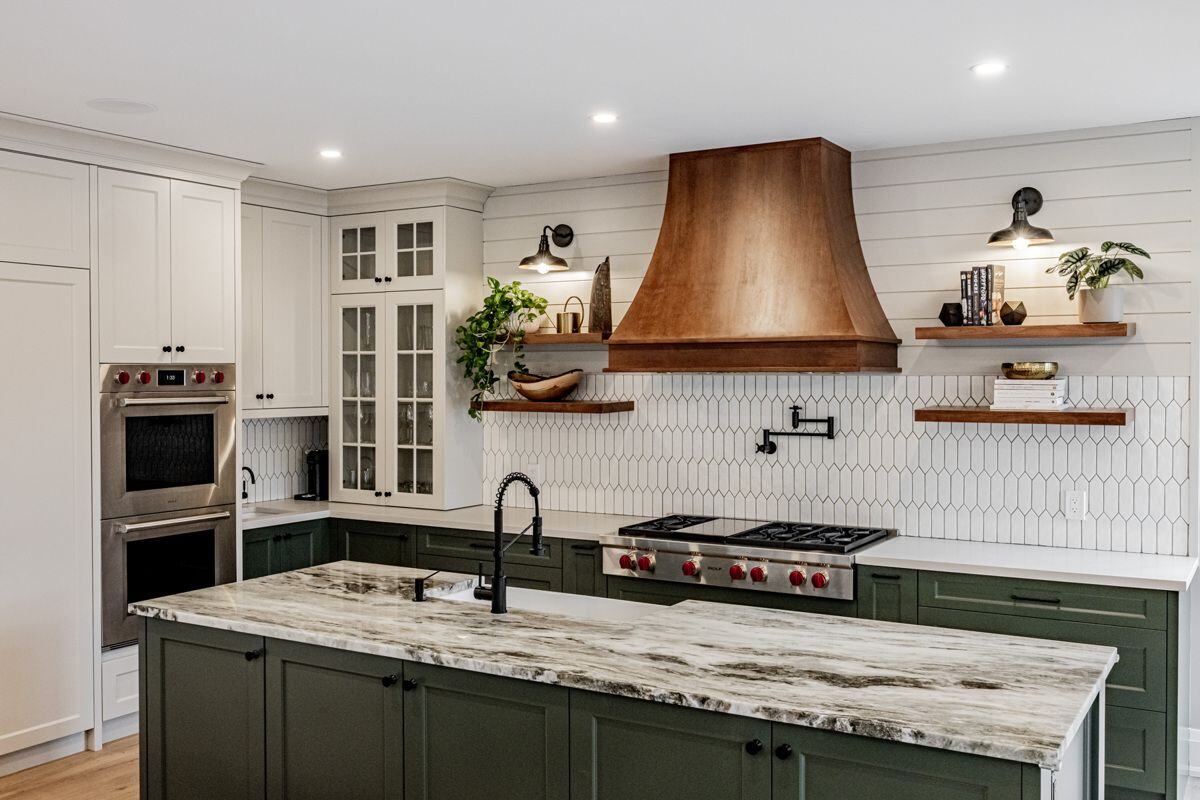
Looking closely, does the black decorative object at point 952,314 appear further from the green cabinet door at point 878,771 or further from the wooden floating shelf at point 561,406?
the green cabinet door at point 878,771

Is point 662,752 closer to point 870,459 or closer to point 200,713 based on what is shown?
point 200,713

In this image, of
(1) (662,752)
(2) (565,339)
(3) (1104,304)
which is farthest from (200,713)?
(3) (1104,304)

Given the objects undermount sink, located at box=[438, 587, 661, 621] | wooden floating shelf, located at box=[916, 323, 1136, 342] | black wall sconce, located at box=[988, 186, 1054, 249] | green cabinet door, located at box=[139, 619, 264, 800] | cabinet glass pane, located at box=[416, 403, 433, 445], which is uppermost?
black wall sconce, located at box=[988, 186, 1054, 249]

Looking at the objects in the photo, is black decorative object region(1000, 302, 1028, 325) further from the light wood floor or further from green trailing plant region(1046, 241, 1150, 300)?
the light wood floor

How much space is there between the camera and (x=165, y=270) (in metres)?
4.93

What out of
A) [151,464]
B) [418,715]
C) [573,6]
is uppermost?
[573,6]

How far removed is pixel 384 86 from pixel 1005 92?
7.39 feet

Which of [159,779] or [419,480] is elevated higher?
[419,480]

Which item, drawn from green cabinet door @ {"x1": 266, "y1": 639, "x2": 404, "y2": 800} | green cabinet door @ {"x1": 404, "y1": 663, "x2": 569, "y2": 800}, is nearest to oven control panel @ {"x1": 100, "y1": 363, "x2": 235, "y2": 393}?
green cabinet door @ {"x1": 266, "y1": 639, "x2": 404, "y2": 800}

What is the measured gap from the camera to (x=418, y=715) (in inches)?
112

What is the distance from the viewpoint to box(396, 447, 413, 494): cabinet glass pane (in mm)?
5867

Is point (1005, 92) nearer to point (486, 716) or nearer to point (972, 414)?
point (972, 414)

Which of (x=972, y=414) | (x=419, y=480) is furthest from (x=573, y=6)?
(x=419, y=480)

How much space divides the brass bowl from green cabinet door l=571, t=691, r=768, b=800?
8.56ft
